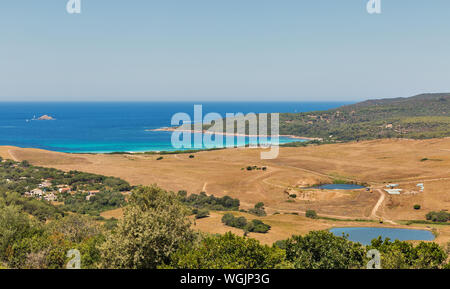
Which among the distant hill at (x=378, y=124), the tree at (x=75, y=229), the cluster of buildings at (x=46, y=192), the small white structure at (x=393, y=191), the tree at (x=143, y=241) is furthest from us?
the distant hill at (x=378, y=124)

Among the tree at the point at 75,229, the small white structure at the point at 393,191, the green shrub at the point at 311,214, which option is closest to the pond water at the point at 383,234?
the green shrub at the point at 311,214

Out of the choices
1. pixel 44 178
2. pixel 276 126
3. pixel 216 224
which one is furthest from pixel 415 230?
pixel 276 126

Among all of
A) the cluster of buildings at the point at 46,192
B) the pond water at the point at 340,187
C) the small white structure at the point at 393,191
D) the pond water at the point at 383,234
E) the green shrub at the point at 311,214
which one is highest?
the cluster of buildings at the point at 46,192

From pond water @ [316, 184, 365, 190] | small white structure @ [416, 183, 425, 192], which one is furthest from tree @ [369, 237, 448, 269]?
pond water @ [316, 184, 365, 190]

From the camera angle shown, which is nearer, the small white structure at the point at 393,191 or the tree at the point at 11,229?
the tree at the point at 11,229

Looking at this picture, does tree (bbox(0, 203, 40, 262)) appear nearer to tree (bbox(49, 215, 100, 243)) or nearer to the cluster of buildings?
tree (bbox(49, 215, 100, 243))

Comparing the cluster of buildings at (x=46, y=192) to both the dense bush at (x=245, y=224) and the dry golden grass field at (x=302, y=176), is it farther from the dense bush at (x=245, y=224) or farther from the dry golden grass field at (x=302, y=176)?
the dense bush at (x=245, y=224)

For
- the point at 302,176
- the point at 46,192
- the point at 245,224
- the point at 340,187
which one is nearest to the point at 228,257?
the point at 245,224
